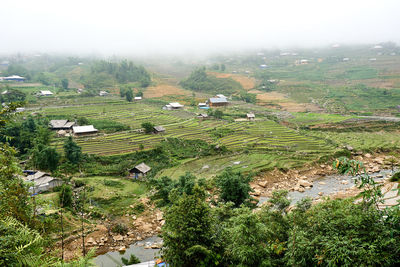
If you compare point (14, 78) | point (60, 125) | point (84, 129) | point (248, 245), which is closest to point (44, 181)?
point (84, 129)

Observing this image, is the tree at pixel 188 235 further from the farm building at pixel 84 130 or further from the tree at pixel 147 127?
the farm building at pixel 84 130

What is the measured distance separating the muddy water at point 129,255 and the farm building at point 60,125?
3831 cm

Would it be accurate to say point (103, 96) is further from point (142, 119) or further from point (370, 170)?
point (370, 170)

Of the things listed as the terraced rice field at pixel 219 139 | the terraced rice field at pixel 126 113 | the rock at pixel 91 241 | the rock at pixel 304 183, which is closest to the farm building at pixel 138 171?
the terraced rice field at pixel 219 139

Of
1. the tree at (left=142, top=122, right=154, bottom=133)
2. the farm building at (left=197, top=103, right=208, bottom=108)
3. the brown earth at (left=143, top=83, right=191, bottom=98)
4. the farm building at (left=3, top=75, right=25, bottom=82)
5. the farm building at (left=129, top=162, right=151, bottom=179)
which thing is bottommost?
the farm building at (left=129, top=162, right=151, bottom=179)

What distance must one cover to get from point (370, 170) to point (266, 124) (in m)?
27.0

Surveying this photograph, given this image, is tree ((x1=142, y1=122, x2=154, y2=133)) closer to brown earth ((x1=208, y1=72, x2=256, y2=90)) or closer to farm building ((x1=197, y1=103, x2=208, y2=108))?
farm building ((x1=197, y1=103, x2=208, y2=108))

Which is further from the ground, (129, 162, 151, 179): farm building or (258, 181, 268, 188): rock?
(129, 162, 151, 179): farm building

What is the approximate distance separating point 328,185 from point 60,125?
51.8m

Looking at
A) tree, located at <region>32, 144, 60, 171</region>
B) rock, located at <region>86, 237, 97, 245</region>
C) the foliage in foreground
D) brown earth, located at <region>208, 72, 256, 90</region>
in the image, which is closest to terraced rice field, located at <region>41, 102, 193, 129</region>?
tree, located at <region>32, 144, 60, 171</region>

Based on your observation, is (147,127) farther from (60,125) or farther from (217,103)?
(217,103)

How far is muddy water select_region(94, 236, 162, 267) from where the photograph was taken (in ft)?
66.5

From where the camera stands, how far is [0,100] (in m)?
64.1

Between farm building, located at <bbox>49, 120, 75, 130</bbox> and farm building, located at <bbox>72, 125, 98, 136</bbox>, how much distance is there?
3612 millimetres
